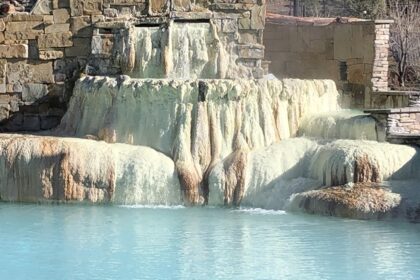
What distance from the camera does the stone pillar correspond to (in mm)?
18828

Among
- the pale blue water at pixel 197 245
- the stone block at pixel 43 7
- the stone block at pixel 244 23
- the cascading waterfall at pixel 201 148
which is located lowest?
the pale blue water at pixel 197 245

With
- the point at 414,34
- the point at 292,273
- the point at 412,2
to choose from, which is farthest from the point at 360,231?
the point at 412,2

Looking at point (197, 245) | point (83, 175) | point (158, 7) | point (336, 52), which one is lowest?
point (197, 245)

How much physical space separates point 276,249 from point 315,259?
0.59 m

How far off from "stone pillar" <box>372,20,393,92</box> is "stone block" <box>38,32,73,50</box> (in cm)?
516

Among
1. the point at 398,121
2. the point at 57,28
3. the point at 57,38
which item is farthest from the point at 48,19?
the point at 398,121

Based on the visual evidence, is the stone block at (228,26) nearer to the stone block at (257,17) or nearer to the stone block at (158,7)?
the stone block at (257,17)

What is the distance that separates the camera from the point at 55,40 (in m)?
18.0

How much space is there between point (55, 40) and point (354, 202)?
22.0ft

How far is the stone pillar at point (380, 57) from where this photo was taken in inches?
741

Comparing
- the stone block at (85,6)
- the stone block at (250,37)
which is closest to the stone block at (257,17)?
the stone block at (250,37)

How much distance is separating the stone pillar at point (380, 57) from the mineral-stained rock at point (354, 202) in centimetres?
529

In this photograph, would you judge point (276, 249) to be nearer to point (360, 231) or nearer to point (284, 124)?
point (360, 231)

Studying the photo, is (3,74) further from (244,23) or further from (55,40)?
(244,23)
